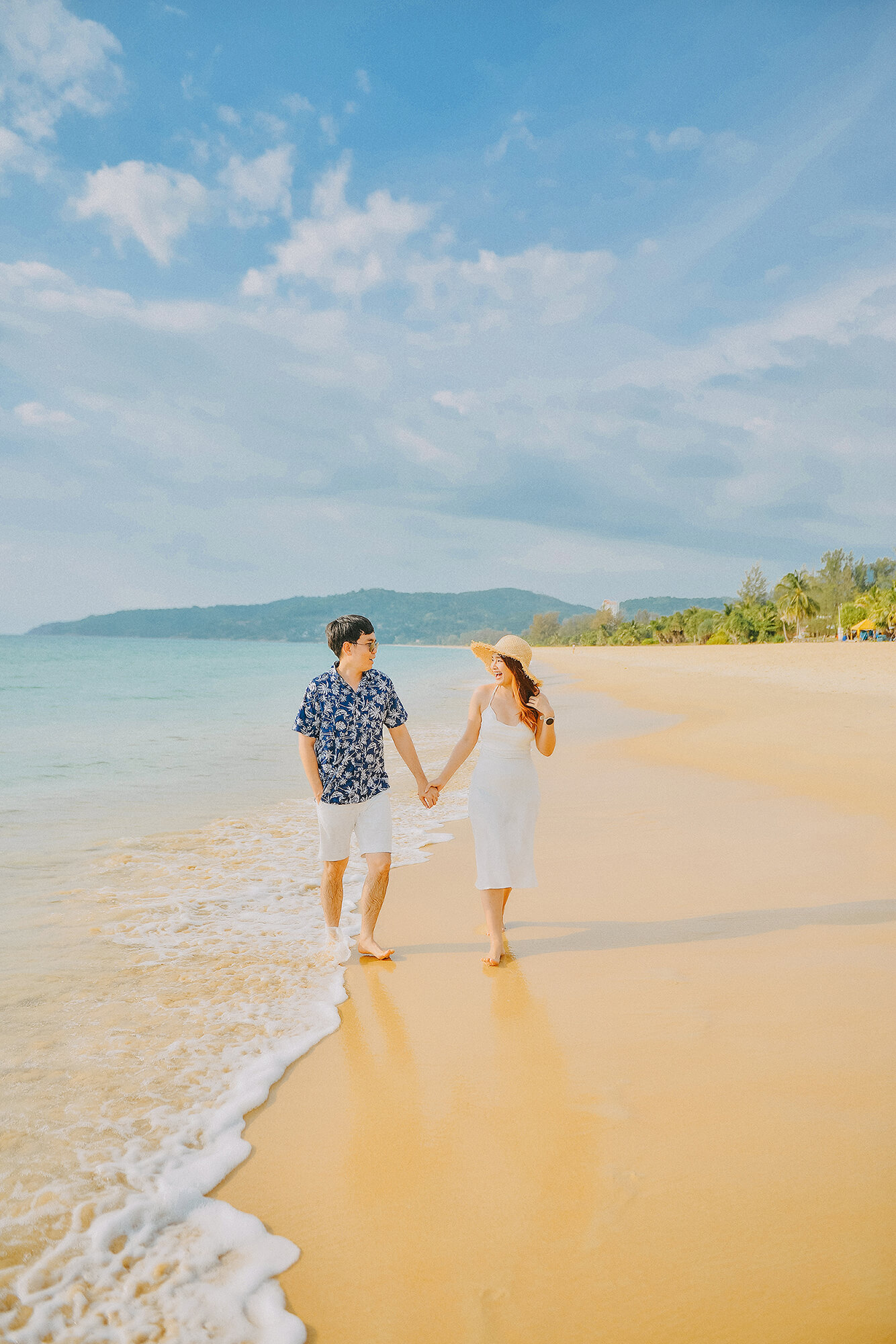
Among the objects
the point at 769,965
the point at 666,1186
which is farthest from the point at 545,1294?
the point at 769,965

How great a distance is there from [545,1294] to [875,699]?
704 inches

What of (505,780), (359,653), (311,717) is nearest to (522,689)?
(505,780)

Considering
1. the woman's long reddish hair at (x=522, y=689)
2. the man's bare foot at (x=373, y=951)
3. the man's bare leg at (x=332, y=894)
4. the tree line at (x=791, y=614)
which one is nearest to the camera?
the woman's long reddish hair at (x=522, y=689)

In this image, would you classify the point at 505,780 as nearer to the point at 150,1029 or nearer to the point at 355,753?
the point at 355,753

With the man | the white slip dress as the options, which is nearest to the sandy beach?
the white slip dress

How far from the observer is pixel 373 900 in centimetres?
459

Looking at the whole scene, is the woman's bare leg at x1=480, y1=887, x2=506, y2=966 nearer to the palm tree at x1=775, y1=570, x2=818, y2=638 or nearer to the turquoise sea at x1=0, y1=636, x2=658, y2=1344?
the turquoise sea at x1=0, y1=636, x2=658, y2=1344

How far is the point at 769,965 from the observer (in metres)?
4.13

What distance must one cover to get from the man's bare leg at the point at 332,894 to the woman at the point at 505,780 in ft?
2.99

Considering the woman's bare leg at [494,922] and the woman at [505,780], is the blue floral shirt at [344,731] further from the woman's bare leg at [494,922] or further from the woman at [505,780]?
the woman's bare leg at [494,922]

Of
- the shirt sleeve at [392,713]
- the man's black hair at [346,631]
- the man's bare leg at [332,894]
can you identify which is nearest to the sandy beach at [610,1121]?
the man's bare leg at [332,894]

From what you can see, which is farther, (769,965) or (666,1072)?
(769,965)

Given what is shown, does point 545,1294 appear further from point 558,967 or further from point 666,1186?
point 558,967

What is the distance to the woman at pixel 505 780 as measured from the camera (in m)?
4.36
